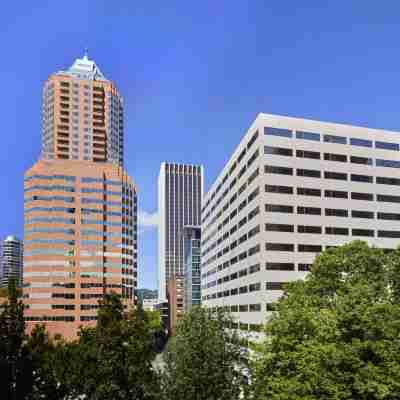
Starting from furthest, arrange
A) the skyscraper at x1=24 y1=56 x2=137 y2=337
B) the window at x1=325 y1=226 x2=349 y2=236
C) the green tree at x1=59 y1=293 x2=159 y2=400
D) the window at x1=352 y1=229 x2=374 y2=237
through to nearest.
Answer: the skyscraper at x1=24 y1=56 x2=137 y2=337
the window at x1=352 y1=229 x2=374 y2=237
the window at x1=325 y1=226 x2=349 y2=236
the green tree at x1=59 y1=293 x2=159 y2=400

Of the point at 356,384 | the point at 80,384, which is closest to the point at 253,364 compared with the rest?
the point at 356,384

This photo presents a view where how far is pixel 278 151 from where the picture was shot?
83.6 m

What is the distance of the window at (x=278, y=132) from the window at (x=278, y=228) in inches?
659

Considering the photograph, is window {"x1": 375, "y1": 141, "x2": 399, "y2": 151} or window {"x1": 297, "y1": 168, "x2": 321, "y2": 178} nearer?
window {"x1": 297, "y1": 168, "x2": 321, "y2": 178}

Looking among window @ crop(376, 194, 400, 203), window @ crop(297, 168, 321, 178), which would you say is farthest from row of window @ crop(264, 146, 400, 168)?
window @ crop(376, 194, 400, 203)

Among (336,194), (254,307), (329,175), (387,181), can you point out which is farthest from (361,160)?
(254,307)

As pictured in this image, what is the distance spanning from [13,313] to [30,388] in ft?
16.7

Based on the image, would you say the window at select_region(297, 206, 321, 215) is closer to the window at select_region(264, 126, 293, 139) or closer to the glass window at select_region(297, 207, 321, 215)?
the glass window at select_region(297, 207, 321, 215)

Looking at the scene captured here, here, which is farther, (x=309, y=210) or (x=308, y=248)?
(x=309, y=210)

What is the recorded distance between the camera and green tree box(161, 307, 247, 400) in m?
27.3

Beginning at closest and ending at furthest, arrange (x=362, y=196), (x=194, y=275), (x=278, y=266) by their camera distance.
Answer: (x=278, y=266) < (x=362, y=196) < (x=194, y=275)

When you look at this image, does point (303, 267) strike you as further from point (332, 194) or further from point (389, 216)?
point (389, 216)

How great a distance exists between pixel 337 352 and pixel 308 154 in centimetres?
6188

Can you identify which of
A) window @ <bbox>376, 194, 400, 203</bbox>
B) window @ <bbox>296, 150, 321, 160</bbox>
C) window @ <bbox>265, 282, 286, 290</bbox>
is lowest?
window @ <bbox>265, 282, 286, 290</bbox>
